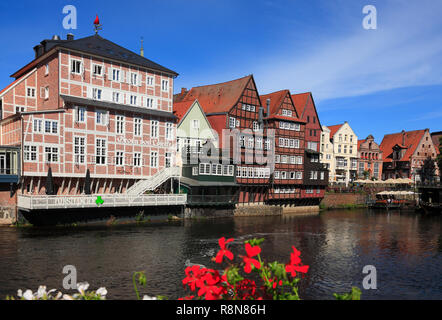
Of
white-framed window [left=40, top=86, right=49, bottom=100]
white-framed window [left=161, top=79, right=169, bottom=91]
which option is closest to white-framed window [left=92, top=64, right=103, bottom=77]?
white-framed window [left=40, top=86, right=49, bottom=100]

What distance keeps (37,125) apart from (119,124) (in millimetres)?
8790

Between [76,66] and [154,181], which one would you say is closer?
[76,66]

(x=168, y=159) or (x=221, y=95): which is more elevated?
(x=221, y=95)

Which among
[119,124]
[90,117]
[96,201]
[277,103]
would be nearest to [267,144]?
[277,103]

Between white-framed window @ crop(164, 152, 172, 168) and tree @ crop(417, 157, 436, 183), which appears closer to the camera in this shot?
white-framed window @ crop(164, 152, 172, 168)

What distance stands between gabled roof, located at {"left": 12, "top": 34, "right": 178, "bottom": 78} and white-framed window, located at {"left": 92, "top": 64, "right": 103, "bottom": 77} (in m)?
1.20

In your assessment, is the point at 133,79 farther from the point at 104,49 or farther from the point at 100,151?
the point at 100,151

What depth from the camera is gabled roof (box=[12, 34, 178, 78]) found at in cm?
4227

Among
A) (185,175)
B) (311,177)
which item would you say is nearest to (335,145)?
(311,177)

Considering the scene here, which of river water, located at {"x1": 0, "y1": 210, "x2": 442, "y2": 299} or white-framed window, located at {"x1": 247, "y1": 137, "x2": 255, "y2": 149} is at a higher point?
white-framed window, located at {"x1": 247, "y1": 137, "x2": 255, "y2": 149}

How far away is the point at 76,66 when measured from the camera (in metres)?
41.2

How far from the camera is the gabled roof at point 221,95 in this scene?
186 ft

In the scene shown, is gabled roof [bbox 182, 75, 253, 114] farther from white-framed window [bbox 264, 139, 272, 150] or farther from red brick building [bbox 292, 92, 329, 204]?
red brick building [bbox 292, 92, 329, 204]
